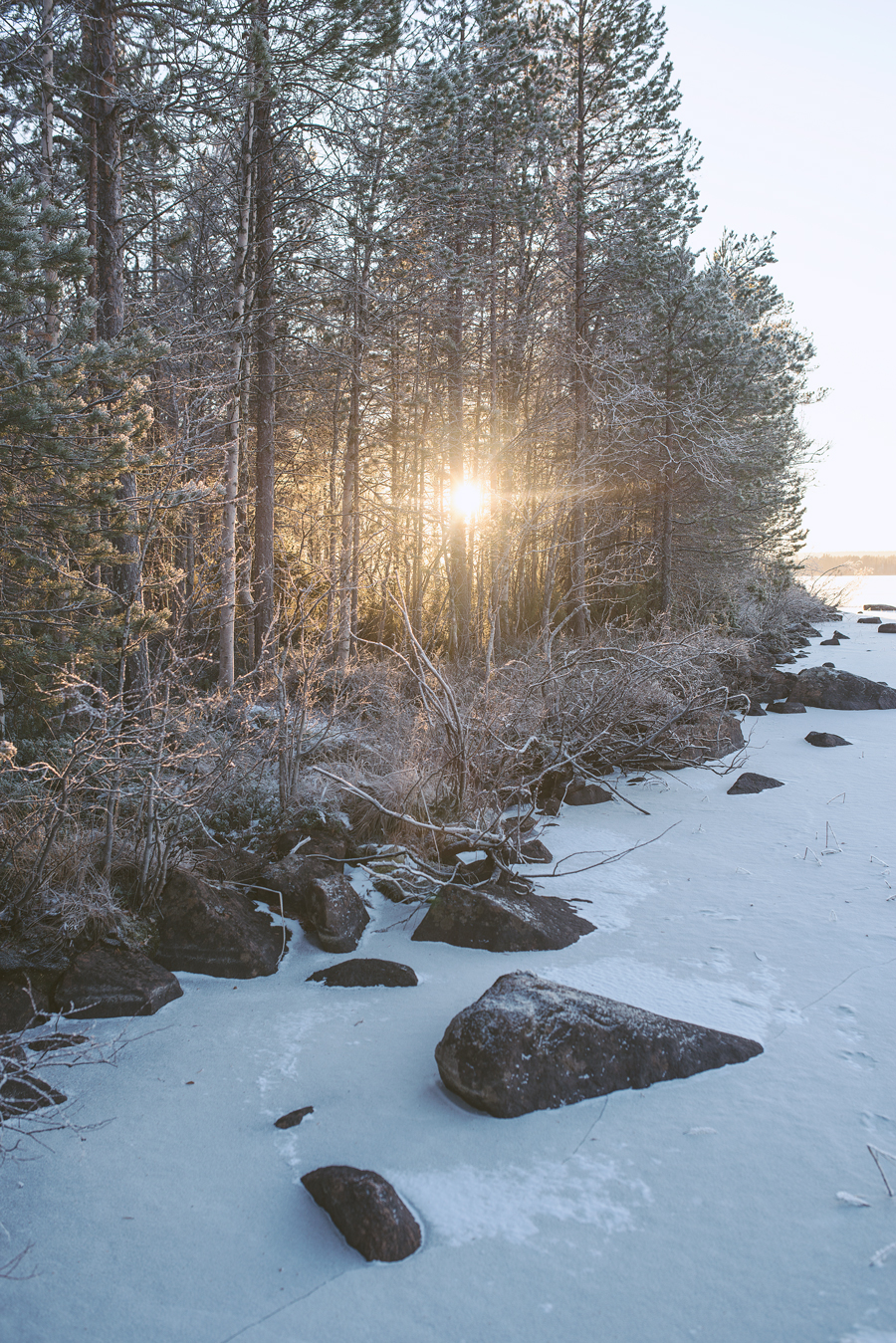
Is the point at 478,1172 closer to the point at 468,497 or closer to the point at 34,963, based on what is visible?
the point at 34,963

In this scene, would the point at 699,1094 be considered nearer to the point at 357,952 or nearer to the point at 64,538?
the point at 357,952

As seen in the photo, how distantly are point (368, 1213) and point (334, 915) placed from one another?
7.34ft

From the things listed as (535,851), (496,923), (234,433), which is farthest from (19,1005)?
(234,433)

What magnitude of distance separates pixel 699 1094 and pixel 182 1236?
6.53 feet

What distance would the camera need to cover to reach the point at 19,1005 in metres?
3.74

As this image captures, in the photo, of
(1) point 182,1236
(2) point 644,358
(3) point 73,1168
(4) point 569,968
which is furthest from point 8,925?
(2) point 644,358

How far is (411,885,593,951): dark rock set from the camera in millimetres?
4508

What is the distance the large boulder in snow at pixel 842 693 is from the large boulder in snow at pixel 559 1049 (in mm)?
9717

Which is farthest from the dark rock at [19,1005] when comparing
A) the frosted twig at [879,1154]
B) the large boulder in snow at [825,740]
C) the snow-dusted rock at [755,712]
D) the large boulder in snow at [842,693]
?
the large boulder in snow at [842,693]

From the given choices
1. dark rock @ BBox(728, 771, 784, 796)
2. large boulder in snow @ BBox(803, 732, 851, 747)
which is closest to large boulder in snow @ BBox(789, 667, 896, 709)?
large boulder in snow @ BBox(803, 732, 851, 747)

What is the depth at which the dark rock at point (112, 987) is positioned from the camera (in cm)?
384

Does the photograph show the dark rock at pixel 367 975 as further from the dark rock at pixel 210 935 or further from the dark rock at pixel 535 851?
the dark rock at pixel 535 851

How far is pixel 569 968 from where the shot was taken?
13.8 ft

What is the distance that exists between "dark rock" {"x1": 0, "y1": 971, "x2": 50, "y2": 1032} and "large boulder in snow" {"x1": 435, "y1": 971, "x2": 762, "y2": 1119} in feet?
6.64
